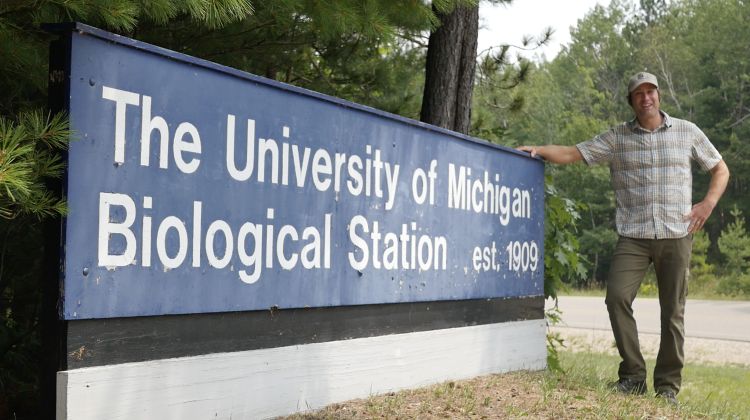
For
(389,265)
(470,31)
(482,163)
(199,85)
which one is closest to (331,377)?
(389,265)

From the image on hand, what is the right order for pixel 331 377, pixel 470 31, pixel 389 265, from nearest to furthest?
pixel 331 377 < pixel 389 265 < pixel 470 31

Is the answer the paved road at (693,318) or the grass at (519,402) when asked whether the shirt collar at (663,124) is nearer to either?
the grass at (519,402)

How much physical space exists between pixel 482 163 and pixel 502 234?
0.53 m

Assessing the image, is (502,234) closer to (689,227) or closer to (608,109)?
(689,227)

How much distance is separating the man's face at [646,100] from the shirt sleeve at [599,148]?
24 centimetres

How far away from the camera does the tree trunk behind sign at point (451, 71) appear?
23.1 feet

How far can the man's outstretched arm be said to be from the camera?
639cm

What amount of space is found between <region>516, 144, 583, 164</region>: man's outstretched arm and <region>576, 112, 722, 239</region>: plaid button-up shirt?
0.30 m

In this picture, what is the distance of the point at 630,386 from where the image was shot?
6.06 m

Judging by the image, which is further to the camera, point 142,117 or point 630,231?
point 630,231

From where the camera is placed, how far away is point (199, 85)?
3631mm

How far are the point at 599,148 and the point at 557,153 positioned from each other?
380 mm

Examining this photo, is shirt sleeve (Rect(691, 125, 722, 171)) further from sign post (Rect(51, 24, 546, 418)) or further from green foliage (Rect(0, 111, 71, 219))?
green foliage (Rect(0, 111, 71, 219))

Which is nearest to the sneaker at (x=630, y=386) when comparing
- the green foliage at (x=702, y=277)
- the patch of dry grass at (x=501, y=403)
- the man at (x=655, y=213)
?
the man at (x=655, y=213)
